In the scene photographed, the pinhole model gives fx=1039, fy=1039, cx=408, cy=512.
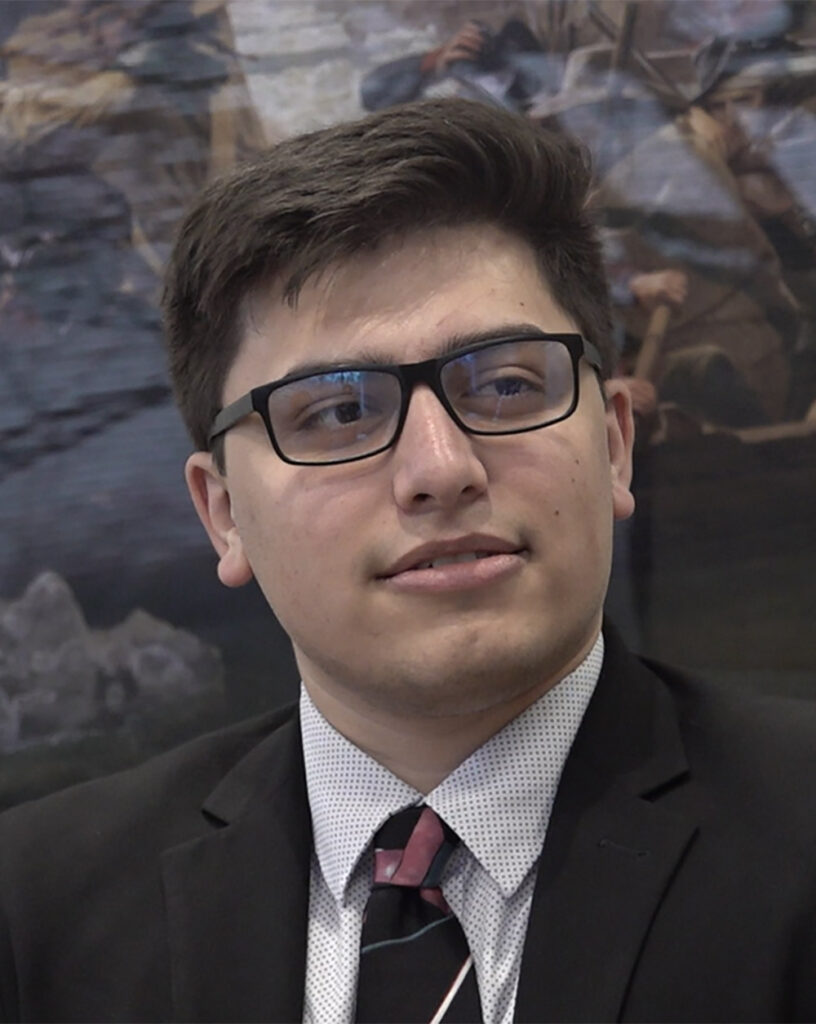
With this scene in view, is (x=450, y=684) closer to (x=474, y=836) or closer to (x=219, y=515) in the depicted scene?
(x=474, y=836)

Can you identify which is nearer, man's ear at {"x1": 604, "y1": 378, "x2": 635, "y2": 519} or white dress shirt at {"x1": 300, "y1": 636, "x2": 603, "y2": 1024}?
white dress shirt at {"x1": 300, "y1": 636, "x2": 603, "y2": 1024}

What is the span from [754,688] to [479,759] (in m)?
0.45

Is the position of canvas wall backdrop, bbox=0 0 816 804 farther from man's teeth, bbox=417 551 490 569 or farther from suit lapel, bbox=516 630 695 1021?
man's teeth, bbox=417 551 490 569

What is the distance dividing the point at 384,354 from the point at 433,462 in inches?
4.6

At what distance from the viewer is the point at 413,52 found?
1.25 metres

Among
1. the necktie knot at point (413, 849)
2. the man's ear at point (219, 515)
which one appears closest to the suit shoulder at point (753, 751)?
the necktie knot at point (413, 849)

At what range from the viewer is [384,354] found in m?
0.88

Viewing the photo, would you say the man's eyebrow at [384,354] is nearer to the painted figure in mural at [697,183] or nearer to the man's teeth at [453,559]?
the man's teeth at [453,559]

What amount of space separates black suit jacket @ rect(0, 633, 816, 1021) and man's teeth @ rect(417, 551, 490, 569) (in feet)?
0.72

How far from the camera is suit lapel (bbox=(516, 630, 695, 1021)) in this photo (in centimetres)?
81

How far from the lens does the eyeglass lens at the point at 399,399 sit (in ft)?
2.87

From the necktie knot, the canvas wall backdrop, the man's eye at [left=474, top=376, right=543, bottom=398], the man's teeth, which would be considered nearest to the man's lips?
the man's teeth

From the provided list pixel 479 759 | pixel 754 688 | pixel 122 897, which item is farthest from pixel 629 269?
pixel 122 897

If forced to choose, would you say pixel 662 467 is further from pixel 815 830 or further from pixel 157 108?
pixel 157 108
